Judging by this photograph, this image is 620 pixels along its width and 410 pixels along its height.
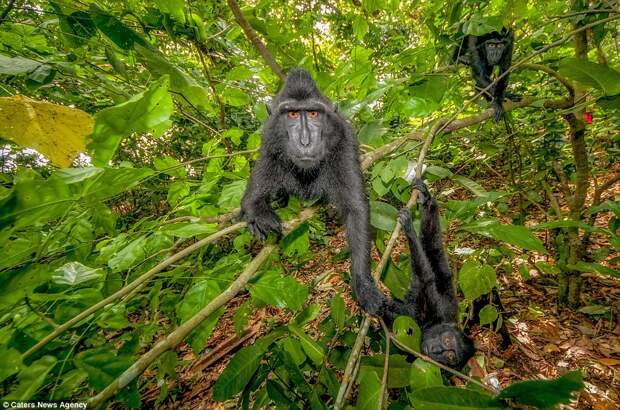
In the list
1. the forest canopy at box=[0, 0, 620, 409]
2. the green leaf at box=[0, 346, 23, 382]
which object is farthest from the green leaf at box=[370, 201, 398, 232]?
the green leaf at box=[0, 346, 23, 382]

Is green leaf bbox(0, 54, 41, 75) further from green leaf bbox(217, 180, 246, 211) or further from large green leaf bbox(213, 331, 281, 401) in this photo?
large green leaf bbox(213, 331, 281, 401)

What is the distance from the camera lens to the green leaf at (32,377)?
0.87 meters

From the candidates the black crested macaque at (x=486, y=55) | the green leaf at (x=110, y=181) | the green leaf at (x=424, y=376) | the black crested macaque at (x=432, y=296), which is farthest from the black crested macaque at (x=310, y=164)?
the black crested macaque at (x=486, y=55)

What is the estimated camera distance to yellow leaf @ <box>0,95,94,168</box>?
111 cm

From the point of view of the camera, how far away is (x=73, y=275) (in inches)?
52.2

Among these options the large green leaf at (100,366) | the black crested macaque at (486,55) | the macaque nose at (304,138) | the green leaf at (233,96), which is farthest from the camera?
the black crested macaque at (486,55)

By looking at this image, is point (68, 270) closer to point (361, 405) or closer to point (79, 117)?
point (79, 117)

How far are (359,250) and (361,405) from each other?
147 cm

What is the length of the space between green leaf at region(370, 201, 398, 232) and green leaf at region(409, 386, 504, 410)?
1.47 m

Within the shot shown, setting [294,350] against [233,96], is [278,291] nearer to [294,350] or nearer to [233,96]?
[294,350]

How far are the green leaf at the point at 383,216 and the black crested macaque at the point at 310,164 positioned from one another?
87mm

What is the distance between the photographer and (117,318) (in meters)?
1.72

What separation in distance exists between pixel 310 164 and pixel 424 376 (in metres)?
1.91

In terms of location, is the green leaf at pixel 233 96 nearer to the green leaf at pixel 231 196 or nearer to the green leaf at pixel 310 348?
the green leaf at pixel 231 196
